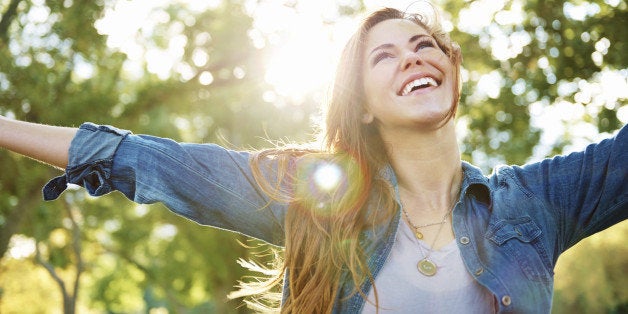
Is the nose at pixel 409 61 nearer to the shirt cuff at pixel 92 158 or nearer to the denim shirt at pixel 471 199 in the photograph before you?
the denim shirt at pixel 471 199

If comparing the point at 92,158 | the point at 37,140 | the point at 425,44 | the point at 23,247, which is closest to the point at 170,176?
the point at 92,158

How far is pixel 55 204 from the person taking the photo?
50.4ft

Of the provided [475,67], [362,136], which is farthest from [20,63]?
[362,136]

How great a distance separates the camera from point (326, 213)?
2479 mm

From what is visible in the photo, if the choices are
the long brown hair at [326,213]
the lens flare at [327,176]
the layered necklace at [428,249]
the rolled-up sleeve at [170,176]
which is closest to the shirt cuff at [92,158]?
the rolled-up sleeve at [170,176]

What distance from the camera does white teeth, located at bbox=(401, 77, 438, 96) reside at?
8.91 feet

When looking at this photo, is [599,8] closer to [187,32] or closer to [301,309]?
[301,309]

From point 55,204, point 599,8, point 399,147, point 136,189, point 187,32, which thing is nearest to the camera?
point 136,189

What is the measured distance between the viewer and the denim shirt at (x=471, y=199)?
2.12m

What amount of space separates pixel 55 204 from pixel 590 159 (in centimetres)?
1482

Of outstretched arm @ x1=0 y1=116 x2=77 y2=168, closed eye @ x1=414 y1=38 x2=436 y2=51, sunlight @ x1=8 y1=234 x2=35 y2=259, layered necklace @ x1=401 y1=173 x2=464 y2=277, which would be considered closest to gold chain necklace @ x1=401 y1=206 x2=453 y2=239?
layered necklace @ x1=401 y1=173 x2=464 y2=277

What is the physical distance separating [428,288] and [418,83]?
88cm

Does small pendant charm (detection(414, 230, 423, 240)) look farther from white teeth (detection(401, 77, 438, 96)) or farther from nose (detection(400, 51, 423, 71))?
nose (detection(400, 51, 423, 71))

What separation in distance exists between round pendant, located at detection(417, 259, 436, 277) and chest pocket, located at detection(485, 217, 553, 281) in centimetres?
28
